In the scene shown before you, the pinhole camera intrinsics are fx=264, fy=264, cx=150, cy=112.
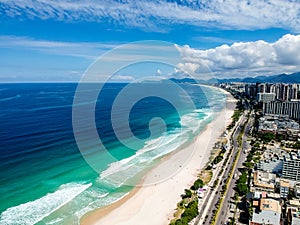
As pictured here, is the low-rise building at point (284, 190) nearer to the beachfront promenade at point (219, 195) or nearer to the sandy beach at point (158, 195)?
the beachfront promenade at point (219, 195)

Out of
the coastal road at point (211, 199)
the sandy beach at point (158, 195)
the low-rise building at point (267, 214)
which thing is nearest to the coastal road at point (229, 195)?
the coastal road at point (211, 199)

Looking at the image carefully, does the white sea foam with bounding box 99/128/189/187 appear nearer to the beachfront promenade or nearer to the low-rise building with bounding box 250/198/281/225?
the beachfront promenade

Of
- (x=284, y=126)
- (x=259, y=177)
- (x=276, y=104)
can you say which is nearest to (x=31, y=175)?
(x=259, y=177)

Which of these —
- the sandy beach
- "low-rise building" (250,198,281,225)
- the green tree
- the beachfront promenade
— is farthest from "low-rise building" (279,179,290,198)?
the sandy beach

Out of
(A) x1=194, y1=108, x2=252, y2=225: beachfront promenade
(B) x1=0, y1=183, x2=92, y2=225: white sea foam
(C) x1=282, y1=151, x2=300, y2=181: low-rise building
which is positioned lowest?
(B) x1=0, y1=183, x2=92, y2=225: white sea foam

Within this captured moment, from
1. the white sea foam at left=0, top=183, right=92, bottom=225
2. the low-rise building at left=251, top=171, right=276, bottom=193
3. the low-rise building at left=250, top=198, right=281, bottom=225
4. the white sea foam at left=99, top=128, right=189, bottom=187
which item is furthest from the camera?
the white sea foam at left=99, top=128, right=189, bottom=187
